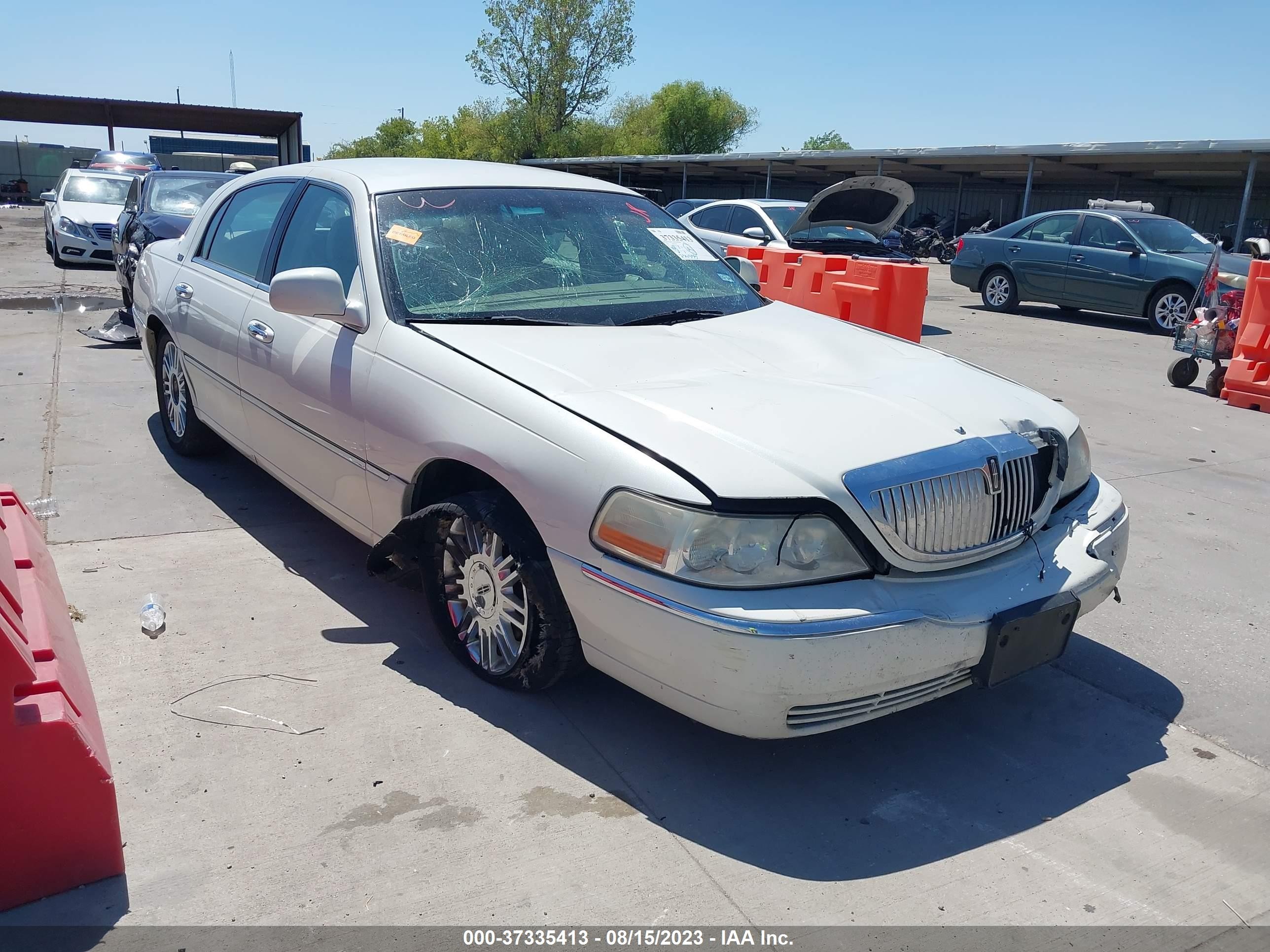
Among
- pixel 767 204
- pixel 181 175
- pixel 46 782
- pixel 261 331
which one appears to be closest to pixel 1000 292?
pixel 767 204

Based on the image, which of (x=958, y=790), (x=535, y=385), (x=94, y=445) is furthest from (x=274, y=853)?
(x=94, y=445)

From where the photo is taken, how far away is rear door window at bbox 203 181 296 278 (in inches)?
182

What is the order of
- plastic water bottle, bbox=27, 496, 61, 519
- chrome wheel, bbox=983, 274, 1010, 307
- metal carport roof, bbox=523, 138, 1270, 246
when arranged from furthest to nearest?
metal carport roof, bbox=523, 138, 1270, 246 → chrome wheel, bbox=983, 274, 1010, 307 → plastic water bottle, bbox=27, 496, 61, 519

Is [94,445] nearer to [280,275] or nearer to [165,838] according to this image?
[280,275]

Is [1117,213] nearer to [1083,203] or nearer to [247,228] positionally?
[247,228]

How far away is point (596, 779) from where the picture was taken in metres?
2.98

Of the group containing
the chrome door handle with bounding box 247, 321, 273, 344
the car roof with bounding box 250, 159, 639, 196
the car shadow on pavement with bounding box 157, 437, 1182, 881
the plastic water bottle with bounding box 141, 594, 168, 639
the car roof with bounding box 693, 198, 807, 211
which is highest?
the car roof with bounding box 250, 159, 639, 196

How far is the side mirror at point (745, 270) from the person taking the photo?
5066 millimetres

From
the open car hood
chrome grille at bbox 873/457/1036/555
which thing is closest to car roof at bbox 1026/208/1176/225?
the open car hood

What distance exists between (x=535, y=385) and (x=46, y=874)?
69.0 inches

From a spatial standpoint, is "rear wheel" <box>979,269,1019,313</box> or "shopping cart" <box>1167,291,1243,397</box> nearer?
"shopping cart" <box>1167,291,1243,397</box>

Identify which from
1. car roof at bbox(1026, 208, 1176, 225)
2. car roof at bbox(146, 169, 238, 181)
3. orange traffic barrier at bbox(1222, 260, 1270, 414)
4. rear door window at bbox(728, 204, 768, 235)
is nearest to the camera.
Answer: orange traffic barrier at bbox(1222, 260, 1270, 414)

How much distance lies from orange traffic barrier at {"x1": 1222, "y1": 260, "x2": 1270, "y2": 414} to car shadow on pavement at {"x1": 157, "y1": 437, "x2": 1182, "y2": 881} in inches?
231

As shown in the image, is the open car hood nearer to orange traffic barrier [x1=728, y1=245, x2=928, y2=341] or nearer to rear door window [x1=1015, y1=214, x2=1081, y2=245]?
rear door window [x1=1015, y1=214, x2=1081, y2=245]
